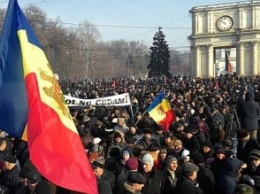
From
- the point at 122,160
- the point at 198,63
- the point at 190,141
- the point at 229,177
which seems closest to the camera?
the point at 229,177

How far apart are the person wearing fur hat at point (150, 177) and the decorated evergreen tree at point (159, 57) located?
53894 millimetres

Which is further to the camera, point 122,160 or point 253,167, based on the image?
point 122,160

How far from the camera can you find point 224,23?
61.2 meters

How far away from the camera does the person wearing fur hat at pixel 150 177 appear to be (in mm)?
6477

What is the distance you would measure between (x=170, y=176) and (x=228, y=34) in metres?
55.3

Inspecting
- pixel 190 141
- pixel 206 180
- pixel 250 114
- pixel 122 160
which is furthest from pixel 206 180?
pixel 250 114

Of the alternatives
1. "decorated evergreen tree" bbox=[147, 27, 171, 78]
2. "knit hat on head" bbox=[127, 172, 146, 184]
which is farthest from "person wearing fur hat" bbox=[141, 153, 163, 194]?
"decorated evergreen tree" bbox=[147, 27, 171, 78]

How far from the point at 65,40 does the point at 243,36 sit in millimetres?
21347

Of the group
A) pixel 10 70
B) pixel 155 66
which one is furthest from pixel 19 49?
pixel 155 66

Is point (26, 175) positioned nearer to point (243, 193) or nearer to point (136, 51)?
point (243, 193)

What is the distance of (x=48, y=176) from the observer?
177 inches

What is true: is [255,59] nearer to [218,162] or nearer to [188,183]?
[218,162]

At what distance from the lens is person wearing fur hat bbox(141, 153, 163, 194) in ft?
21.2

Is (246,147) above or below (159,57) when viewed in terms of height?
below
